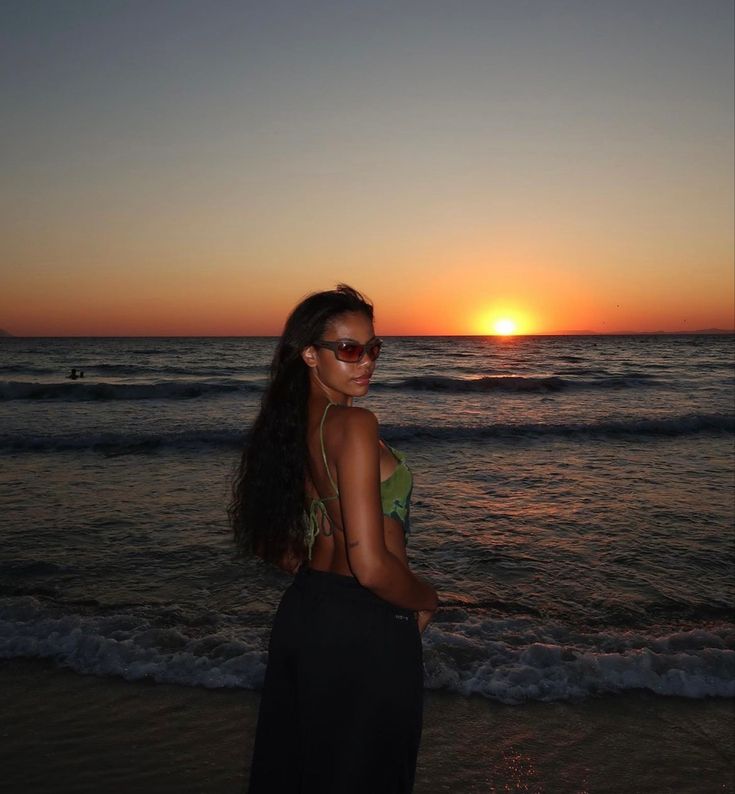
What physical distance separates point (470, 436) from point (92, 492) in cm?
965

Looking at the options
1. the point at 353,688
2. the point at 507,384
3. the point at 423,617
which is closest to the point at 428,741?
the point at 423,617

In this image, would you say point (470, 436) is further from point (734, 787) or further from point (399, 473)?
point (399, 473)

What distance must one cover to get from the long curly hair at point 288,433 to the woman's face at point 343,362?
3cm

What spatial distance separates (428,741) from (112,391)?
86.2 feet

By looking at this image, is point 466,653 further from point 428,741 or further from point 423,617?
point 423,617

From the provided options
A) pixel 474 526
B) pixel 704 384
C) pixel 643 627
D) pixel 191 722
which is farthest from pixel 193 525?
pixel 704 384

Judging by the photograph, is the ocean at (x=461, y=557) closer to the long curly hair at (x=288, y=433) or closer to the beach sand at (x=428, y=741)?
the beach sand at (x=428, y=741)

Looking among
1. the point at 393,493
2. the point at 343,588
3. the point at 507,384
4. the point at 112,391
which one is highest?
the point at 393,493

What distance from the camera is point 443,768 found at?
3744 mm

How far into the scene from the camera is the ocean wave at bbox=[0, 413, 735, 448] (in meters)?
15.1

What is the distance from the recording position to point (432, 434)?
1742cm

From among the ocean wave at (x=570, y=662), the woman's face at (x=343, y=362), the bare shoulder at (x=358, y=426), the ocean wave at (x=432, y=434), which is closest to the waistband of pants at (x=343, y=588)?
the bare shoulder at (x=358, y=426)

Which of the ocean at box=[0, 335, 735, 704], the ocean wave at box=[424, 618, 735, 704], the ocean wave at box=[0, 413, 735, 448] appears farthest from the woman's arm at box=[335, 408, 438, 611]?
the ocean wave at box=[0, 413, 735, 448]

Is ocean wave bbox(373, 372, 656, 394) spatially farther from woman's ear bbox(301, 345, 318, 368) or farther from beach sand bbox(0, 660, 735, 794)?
woman's ear bbox(301, 345, 318, 368)
